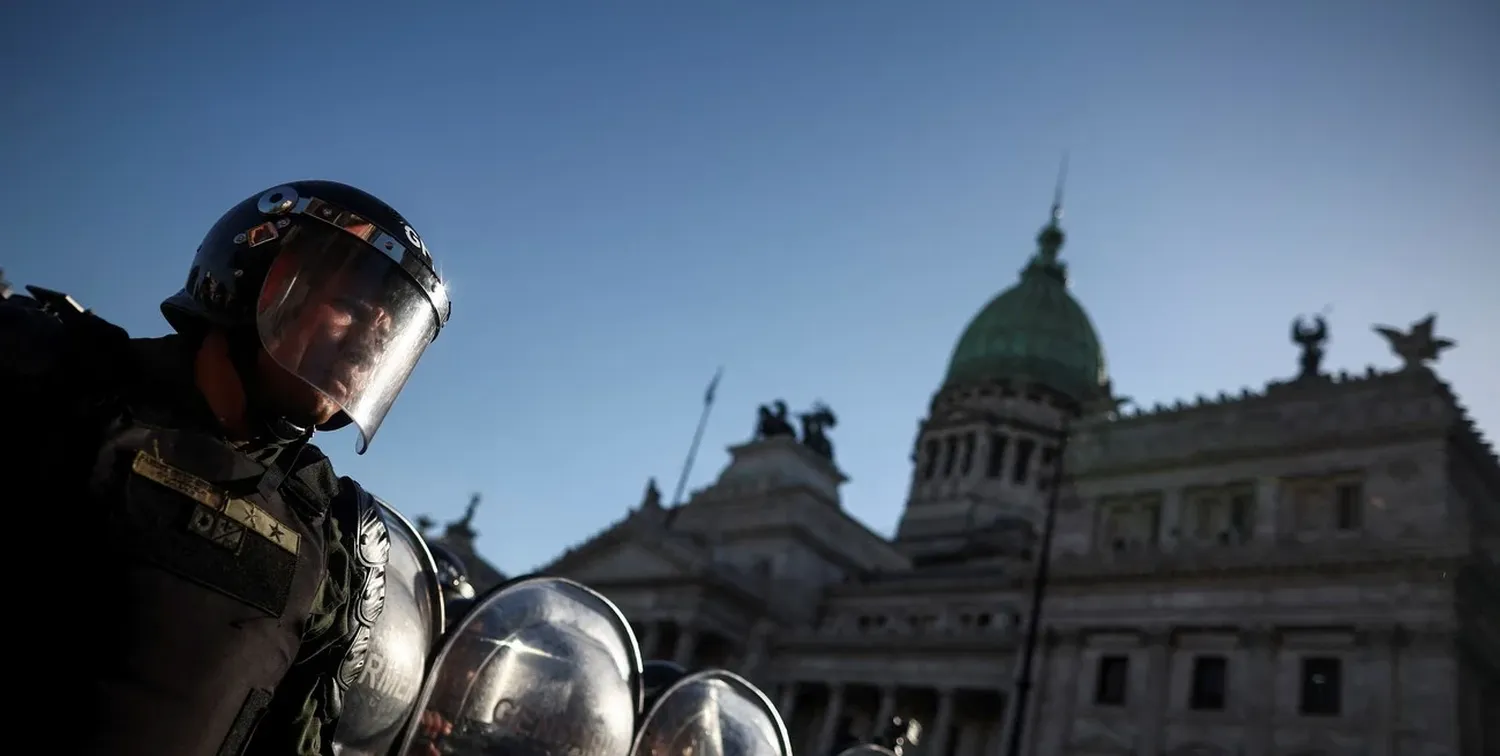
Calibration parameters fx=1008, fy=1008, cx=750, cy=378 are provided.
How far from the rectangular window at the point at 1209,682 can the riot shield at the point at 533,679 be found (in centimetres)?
2728

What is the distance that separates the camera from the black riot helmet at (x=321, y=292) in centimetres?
275

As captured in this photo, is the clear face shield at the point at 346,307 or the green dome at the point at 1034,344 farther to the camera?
the green dome at the point at 1034,344

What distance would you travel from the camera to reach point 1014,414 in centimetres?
6138

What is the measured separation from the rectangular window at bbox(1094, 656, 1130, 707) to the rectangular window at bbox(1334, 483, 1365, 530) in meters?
7.23

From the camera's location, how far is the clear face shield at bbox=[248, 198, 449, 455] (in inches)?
110

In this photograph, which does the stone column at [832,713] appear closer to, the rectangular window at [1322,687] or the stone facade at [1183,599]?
the stone facade at [1183,599]

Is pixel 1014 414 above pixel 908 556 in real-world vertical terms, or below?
above

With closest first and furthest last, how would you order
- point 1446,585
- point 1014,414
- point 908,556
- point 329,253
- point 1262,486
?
point 329,253 → point 1446,585 → point 1262,486 → point 908,556 → point 1014,414

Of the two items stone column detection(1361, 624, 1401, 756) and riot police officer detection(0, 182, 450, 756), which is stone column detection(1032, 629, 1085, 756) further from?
riot police officer detection(0, 182, 450, 756)

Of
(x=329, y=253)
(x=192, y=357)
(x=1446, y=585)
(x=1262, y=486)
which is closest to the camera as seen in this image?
(x=192, y=357)

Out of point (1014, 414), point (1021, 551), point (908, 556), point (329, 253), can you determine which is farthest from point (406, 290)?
point (1014, 414)

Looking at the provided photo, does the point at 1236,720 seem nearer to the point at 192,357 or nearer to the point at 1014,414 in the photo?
A: the point at 192,357

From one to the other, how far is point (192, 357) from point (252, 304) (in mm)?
211

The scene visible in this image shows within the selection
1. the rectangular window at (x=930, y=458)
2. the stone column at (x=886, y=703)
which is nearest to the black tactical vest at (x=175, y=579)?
the stone column at (x=886, y=703)
